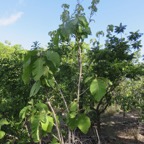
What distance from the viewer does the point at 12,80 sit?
22.6ft

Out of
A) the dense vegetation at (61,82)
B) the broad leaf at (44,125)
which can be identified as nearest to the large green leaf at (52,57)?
the dense vegetation at (61,82)

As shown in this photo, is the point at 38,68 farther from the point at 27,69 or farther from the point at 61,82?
the point at 61,82

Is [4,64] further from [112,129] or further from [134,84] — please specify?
[134,84]

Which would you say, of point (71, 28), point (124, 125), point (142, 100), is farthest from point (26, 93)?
point (124, 125)

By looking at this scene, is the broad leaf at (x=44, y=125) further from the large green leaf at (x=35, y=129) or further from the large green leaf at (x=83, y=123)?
the large green leaf at (x=83, y=123)

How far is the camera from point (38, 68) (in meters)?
1.84

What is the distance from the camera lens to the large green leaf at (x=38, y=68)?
6.01 feet

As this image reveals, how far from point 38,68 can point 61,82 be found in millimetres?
6689

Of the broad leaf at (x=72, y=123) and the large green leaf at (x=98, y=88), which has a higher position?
the large green leaf at (x=98, y=88)

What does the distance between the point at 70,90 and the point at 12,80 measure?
92.5 inches

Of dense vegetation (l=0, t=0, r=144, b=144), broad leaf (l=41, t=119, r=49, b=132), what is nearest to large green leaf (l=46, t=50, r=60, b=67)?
dense vegetation (l=0, t=0, r=144, b=144)

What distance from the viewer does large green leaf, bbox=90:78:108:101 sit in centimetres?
183

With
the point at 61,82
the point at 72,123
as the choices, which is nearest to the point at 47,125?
the point at 72,123

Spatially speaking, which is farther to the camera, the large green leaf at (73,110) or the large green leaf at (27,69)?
the large green leaf at (73,110)
